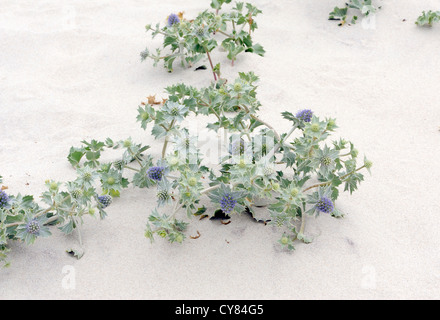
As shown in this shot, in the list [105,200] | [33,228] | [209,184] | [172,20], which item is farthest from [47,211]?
[172,20]

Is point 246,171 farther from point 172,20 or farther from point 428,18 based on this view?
point 428,18

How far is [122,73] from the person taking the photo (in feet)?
10.7

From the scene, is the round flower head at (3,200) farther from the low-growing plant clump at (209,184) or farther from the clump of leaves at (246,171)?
the clump of leaves at (246,171)

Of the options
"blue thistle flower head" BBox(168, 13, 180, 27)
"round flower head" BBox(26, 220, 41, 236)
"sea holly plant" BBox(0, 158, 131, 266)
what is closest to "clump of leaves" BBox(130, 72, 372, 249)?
"sea holly plant" BBox(0, 158, 131, 266)

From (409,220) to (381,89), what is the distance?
1.28m

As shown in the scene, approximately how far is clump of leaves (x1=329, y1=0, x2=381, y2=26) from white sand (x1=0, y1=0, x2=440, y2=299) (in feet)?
0.35

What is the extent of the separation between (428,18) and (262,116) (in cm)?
191

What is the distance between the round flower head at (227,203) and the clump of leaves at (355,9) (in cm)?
250

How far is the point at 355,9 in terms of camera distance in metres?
3.86

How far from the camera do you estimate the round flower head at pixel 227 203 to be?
5.95 feet

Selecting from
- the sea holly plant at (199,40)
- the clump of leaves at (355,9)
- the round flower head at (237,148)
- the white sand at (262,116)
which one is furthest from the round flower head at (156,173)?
the clump of leaves at (355,9)

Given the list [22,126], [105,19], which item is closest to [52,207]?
[22,126]

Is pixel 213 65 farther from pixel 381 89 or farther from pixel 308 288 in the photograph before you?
pixel 308 288

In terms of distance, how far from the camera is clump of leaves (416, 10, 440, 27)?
3.57 metres
